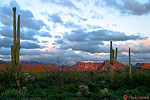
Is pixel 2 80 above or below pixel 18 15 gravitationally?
below

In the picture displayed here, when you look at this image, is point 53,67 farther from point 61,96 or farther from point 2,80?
point 61,96

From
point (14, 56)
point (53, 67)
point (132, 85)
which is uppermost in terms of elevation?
point (14, 56)

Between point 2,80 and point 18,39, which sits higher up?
point 18,39

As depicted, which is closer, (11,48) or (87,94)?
(87,94)

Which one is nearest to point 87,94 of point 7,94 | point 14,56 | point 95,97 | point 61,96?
point 95,97

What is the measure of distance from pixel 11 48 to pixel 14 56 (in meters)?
0.64

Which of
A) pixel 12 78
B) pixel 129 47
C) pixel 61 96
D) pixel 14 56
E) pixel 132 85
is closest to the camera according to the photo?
pixel 61 96

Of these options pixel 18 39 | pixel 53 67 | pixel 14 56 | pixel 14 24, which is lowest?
pixel 53 67

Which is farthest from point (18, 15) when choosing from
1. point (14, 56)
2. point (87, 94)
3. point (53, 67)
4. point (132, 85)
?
point (132, 85)

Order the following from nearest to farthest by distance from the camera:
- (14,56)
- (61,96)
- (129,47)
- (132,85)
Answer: (61,96)
(14,56)
(132,85)
(129,47)

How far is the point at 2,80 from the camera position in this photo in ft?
44.8

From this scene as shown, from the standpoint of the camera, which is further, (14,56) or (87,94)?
(14,56)

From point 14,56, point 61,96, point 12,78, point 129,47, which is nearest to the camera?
point 61,96

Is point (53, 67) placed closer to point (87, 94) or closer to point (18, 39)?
point (18, 39)
